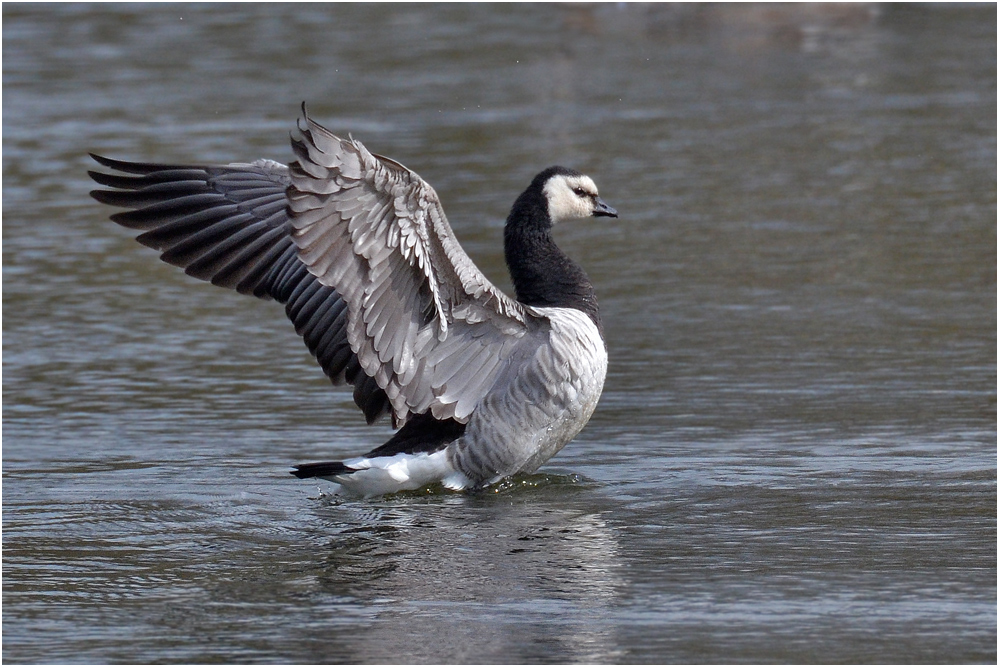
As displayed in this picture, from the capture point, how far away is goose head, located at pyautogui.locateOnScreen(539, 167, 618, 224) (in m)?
6.92

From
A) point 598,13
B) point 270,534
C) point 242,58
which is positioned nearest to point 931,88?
point 598,13

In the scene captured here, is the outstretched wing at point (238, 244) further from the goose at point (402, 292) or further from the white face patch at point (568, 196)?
the white face patch at point (568, 196)

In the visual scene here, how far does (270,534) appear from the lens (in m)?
5.93

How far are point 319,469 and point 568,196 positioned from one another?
174cm

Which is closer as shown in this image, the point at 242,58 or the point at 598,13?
the point at 242,58

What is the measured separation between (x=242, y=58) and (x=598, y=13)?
5018 mm

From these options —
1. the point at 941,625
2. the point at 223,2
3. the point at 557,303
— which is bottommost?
the point at 941,625

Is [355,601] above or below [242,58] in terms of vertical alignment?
below

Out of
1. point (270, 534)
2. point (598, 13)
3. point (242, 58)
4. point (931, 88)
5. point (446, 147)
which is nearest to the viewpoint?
point (270, 534)

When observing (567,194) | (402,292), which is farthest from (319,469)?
(567,194)

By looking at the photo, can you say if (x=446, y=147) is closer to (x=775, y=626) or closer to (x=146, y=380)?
(x=146, y=380)

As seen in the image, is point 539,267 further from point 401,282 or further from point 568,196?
point 401,282

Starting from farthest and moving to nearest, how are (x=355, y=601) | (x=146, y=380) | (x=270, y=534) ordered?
(x=146, y=380) < (x=270, y=534) < (x=355, y=601)

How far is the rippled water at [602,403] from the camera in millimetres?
4871
